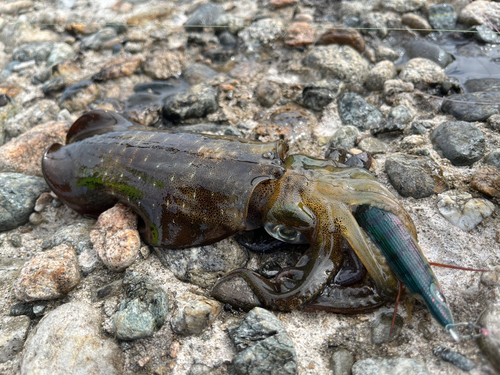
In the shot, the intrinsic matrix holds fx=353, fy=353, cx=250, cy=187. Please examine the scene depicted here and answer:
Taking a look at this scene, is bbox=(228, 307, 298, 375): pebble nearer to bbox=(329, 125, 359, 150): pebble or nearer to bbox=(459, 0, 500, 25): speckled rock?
bbox=(329, 125, 359, 150): pebble

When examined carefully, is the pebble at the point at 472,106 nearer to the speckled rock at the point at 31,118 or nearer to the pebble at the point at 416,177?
the pebble at the point at 416,177

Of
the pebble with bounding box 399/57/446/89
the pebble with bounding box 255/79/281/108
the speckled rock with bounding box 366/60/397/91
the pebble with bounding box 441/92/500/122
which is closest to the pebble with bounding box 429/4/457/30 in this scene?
the pebble with bounding box 399/57/446/89

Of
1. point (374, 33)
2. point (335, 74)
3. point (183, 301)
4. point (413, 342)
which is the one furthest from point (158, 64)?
point (413, 342)

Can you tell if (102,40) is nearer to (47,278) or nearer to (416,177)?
(47,278)

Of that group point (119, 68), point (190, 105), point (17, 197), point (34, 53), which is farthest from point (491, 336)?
point (34, 53)

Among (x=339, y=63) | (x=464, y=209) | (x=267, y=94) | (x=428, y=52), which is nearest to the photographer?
(x=464, y=209)

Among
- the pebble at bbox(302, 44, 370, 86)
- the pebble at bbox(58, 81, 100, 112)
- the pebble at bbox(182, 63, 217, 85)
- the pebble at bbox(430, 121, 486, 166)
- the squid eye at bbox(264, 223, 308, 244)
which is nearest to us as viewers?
the squid eye at bbox(264, 223, 308, 244)

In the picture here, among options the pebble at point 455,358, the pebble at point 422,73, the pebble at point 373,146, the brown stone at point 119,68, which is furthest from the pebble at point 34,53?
the pebble at point 455,358
